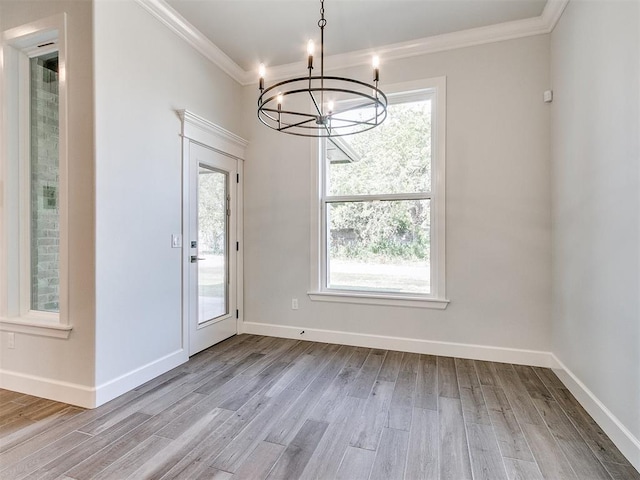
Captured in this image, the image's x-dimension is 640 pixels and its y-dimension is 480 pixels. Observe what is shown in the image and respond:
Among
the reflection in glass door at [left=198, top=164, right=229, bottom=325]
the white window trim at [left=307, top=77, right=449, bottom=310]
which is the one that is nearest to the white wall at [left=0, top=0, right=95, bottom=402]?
the reflection in glass door at [left=198, top=164, right=229, bottom=325]

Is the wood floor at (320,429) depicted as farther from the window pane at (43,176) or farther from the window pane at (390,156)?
the window pane at (390,156)

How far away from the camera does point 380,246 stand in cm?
358

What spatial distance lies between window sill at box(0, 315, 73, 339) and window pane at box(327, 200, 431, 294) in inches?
95.1

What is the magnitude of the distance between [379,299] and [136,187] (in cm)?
249

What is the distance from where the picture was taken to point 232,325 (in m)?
3.90

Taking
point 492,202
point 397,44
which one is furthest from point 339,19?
point 492,202

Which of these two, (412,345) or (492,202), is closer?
(492,202)

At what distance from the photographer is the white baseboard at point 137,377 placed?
2326 mm

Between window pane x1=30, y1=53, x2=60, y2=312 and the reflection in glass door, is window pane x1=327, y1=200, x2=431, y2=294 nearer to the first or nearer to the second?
the reflection in glass door

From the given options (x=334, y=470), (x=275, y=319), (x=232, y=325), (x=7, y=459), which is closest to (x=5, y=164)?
(x=7, y=459)

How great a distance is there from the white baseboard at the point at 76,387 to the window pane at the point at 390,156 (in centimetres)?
253

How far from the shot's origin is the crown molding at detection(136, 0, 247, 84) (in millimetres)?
2748

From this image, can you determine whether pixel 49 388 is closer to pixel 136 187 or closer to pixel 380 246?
pixel 136 187

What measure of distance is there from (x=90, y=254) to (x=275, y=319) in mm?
2118
